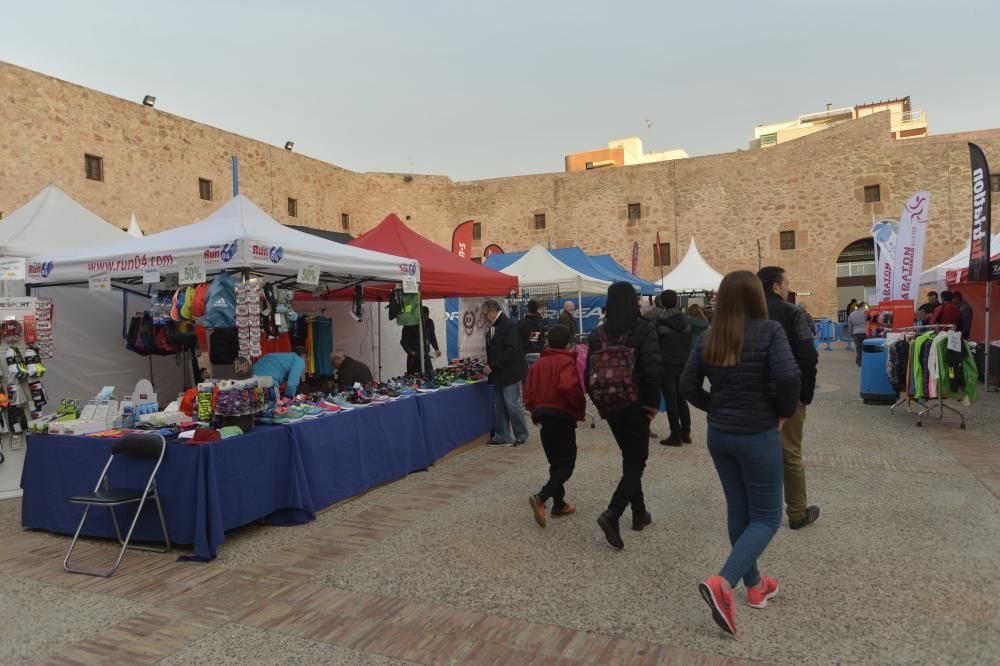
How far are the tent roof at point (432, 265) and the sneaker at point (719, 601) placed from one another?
4676mm

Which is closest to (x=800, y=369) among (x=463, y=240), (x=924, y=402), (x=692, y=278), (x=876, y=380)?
(x=924, y=402)

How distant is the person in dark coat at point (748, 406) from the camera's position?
2549mm

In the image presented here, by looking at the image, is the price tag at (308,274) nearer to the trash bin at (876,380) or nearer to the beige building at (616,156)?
the trash bin at (876,380)

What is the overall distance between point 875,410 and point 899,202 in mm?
17817

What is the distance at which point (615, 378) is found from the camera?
3.52 meters

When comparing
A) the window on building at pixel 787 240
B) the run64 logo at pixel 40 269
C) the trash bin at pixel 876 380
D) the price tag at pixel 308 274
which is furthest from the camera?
the window on building at pixel 787 240

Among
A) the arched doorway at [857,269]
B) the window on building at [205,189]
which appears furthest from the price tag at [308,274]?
the arched doorway at [857,269]

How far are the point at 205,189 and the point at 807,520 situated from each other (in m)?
19.3

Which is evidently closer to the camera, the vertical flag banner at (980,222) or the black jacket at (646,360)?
the black jacket at (646,360)

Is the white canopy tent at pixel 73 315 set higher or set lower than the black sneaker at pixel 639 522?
higher

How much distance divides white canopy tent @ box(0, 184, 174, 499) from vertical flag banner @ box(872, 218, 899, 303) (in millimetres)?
11960

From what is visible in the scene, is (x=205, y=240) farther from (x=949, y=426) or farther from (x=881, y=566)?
(x=949, y=426)

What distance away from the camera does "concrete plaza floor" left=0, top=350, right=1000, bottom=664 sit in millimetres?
2600

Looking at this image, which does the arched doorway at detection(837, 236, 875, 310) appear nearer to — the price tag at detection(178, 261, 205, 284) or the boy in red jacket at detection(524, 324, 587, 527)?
the boy in red jacket at detection(524, 324, 587, 527)
